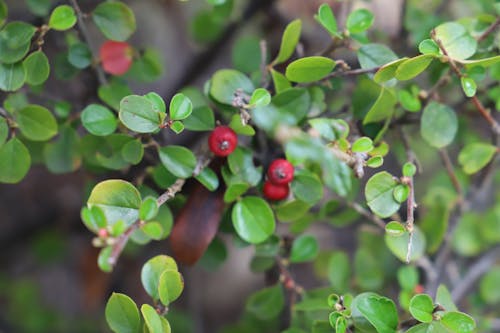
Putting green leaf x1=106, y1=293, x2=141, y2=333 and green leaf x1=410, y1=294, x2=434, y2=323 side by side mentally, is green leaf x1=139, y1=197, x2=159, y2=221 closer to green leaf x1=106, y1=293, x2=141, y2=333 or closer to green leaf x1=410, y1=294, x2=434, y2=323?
green leaf x1=106, y1=293, x2=141, y2=333

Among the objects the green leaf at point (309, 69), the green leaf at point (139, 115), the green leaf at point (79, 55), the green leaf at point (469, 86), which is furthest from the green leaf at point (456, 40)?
the green leaf at point (79, 55)

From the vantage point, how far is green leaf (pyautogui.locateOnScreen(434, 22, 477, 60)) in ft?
2.39

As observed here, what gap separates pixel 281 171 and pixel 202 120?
118 millimetres

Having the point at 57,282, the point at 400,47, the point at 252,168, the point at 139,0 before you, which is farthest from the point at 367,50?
the point at 57,282

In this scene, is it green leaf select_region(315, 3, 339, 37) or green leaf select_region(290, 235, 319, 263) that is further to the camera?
green leaf select_region(290, 235, 319, 263)

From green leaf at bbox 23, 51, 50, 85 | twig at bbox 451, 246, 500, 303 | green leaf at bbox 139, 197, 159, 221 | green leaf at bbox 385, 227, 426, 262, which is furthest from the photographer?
twig at bbox 451, 246, 500, 303

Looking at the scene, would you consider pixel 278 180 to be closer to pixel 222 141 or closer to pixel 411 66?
pixel 222 141

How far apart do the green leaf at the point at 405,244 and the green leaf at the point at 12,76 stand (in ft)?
1.76

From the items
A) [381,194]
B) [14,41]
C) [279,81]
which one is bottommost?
[381,194]

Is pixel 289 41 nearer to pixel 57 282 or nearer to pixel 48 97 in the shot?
pixel 48 97

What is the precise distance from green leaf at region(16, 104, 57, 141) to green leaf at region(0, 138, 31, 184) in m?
0.03

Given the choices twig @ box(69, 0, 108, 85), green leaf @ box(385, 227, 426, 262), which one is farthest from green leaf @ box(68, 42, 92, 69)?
green leaf @ box(385, 227, 426, 262)

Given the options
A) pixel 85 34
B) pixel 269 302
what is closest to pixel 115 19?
pixel 85 34

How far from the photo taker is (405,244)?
0.86m
